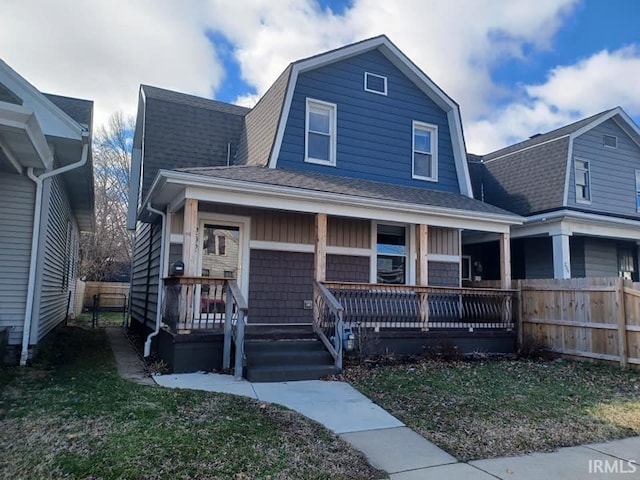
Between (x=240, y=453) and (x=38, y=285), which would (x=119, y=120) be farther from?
(x=240, y=453)

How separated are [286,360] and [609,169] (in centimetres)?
1236

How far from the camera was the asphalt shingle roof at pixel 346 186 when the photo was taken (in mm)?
8133

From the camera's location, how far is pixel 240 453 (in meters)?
3.64

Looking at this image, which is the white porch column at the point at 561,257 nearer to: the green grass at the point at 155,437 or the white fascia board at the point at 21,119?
the green grass at the point at 155,437

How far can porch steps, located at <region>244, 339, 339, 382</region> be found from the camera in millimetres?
6543

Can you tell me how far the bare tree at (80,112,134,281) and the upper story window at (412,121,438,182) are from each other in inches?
806

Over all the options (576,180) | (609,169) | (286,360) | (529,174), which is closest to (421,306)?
(286,360)

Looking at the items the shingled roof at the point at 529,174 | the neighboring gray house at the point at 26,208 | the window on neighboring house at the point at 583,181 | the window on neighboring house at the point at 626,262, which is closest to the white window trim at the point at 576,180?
the window on neighboring house at the point at 583,181

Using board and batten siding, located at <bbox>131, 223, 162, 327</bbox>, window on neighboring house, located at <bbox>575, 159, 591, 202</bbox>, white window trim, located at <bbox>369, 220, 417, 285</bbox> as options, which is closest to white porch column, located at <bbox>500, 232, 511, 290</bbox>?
white window trim, located at <bbox>369, 220, 417, 285</bbox>

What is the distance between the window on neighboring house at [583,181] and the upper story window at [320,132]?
7686 mm

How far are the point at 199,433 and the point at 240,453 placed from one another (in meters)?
0.54

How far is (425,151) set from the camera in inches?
459

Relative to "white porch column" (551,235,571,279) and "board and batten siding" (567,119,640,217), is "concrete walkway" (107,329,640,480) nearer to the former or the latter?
"white porch column" (551,235,571,279)

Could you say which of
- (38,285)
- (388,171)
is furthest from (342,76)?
(38,285)
